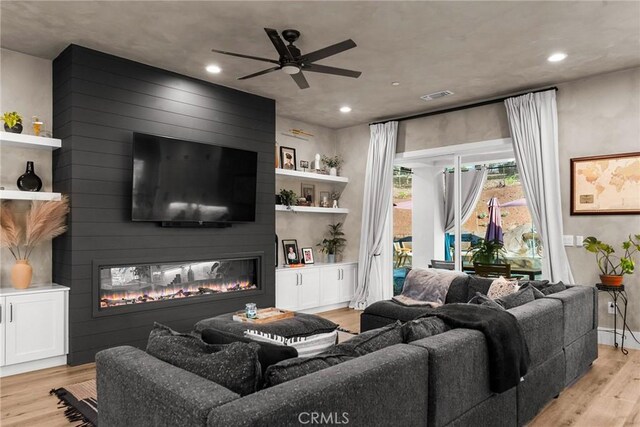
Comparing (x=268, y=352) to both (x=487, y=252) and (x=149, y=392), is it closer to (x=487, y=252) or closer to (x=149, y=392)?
(x=149, y=392)

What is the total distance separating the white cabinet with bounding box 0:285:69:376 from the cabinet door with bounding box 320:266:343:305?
11.2 ft

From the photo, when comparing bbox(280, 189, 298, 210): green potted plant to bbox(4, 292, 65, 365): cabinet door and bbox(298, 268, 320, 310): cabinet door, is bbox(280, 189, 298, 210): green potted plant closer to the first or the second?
bbox(298, 268, 320, 310): cabinet door

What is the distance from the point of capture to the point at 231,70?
4.65 metres

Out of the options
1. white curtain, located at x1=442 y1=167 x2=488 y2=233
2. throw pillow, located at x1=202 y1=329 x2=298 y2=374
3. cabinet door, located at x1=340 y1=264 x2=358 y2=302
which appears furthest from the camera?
cabinet door, located at x1=340 y1=264 x2=358 y2=302

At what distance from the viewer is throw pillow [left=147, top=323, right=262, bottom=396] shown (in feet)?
5.18

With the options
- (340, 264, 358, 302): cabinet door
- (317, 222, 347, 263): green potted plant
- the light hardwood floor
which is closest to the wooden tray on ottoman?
the light hardwood floor

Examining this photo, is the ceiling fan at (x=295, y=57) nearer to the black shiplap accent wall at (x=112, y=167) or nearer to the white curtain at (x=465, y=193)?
the black shiplap accent wall at (x=112, y=167)

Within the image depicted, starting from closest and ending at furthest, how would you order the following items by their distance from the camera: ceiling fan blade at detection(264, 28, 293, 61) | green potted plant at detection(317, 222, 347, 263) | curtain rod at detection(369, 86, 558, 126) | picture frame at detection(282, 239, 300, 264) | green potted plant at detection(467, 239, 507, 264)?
ceiling fan blade at detection(264, 28, 293, 61)
curtain rod at detection(369, 86, 558, 126)
green potted plant at detection(467, 239, 507, 264)
picture frame at detection(282, 239, 300, 264)
green potted plant at detection(317, 222, 347, 263)

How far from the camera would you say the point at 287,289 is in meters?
5.95

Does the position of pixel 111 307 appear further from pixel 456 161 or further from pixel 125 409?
pixel 456 161

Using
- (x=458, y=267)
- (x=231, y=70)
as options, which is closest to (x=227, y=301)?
(x=231, y=70)

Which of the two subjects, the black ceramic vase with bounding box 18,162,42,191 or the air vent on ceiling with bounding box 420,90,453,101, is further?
the air vent on ceiling with bounding box 420,90,453,101

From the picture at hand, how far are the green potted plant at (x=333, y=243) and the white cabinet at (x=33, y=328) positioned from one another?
12.8 feet

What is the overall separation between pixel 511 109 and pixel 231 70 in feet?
11.1
